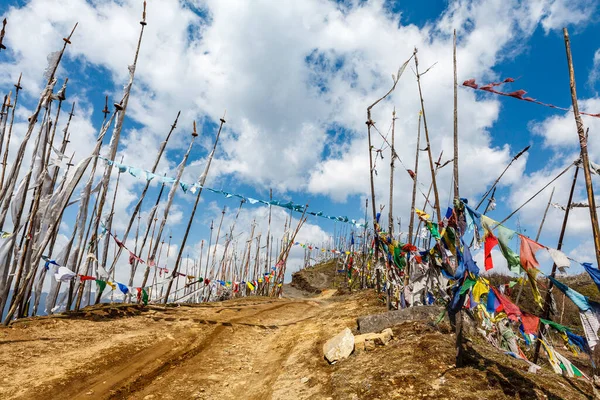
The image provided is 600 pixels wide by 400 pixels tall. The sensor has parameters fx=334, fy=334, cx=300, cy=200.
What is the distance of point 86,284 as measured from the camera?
35.9ft

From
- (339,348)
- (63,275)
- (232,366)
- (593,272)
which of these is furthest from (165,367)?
(593,272)

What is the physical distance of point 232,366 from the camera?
7.52m

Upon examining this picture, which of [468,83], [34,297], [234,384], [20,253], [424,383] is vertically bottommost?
[234,384]

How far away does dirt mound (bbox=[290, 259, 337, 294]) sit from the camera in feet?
146

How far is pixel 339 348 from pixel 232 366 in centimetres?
261

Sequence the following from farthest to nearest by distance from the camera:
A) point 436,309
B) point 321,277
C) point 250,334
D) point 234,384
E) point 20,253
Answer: point 321,277, point 250,334, point 20,253, point 436,309, point 234,384

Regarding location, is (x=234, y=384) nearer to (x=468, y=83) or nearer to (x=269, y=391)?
(x=269, y=391)

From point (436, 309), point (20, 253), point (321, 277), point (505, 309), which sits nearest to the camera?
point (505, 309)

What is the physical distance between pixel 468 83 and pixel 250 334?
911 centimetres

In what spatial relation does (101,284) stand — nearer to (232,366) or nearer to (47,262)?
(47,262)

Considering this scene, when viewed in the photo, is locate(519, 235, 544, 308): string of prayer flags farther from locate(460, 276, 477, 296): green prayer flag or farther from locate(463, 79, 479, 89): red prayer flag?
locate(463, 79, 479, 89): red prayer flag

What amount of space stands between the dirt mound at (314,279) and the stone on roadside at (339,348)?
36.7 metres

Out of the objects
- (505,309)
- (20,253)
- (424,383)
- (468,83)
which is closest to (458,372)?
(424,383)

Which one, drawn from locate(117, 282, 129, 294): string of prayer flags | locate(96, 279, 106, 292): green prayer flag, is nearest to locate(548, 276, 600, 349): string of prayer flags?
locate(117, 282, 129, 294): string of prayer flags
